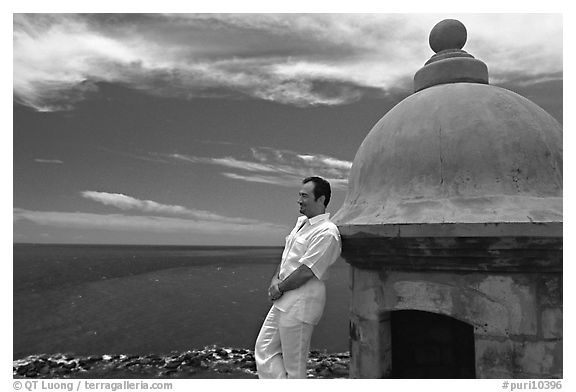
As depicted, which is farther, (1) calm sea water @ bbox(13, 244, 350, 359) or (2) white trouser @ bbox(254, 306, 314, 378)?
(1) calm sea water @ bbox(13, 244, 350, 359)

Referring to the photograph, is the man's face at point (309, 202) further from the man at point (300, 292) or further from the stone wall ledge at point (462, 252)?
the stone wall ledge at point (462, 252)

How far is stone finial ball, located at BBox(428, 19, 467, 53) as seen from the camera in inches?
148

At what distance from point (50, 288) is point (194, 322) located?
28763 millimetres

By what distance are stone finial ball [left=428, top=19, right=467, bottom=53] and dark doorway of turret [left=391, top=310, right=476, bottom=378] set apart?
2.61 meters

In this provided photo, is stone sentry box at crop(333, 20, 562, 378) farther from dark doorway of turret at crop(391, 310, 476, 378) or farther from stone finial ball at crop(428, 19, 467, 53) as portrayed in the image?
dark doorway of turret at crop(391, 310, 476, 378)

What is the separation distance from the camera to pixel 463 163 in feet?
9.60

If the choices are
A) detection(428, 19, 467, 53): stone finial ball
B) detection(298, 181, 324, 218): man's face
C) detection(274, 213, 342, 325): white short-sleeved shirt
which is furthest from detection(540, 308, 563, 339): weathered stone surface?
detection(428, 19, 467, 53): stone finial ball

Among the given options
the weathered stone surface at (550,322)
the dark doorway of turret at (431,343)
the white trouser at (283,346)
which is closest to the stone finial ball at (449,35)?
the weathered stone surface at (550,322)

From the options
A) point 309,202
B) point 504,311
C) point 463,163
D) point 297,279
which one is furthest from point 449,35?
point 297,279

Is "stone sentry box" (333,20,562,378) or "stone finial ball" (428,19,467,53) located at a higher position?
"stone finial ball" (428,19,467,53)

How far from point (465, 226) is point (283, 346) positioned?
1.42 metres

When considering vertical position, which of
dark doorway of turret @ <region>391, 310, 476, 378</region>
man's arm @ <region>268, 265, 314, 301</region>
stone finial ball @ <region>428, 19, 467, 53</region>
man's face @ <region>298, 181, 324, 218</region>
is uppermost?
stone finial ball @ <region>428, 19, 467, 53</region>

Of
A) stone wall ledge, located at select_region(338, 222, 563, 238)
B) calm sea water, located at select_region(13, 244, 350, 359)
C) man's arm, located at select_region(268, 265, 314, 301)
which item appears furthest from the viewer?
calm sea water, located at select_region(13, 244, 350, 359)
